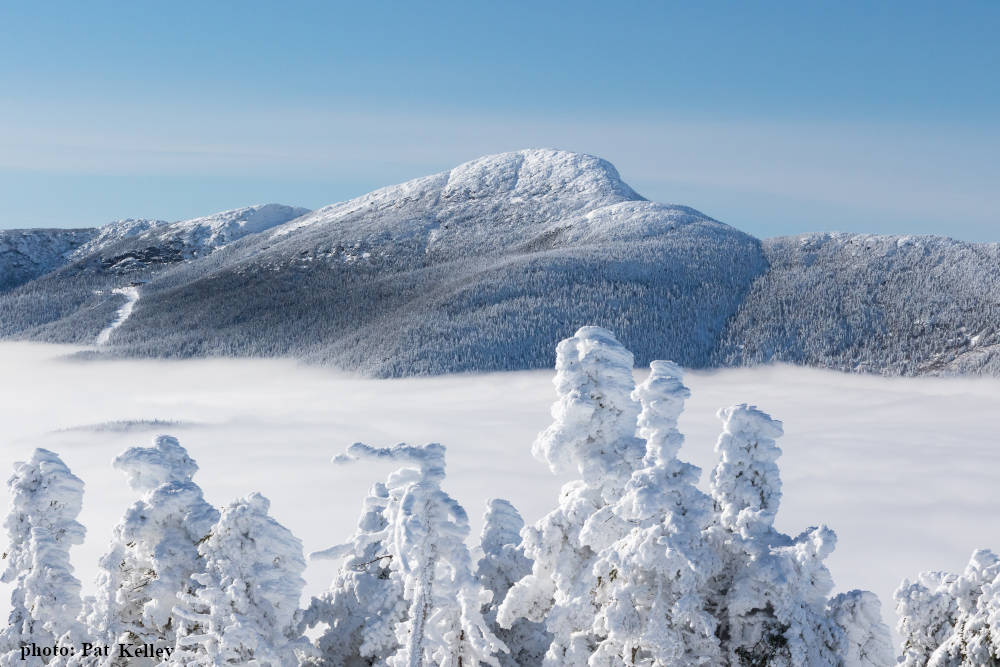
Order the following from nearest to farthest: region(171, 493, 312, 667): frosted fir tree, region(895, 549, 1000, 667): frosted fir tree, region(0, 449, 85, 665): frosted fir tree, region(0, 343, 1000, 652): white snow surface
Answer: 1. region(895, 549, 1000, 667): frosted fir tree
2. region(171, 493, 312, 667): frosted fir tree
3. region(0, 449, 85, 665): frosted fir tree
4. region(0, 343, 1000, 652): white snow surface

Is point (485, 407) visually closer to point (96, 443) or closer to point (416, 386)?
point (416, 386)

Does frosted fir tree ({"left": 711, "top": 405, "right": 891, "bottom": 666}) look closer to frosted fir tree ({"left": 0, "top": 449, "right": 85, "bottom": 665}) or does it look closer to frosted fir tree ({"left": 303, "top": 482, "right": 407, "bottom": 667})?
frosted fir tree ({"left": 303, "top": 482, "right": 407, "bottom": 667})

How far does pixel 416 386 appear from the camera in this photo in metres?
162

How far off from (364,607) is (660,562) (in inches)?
420

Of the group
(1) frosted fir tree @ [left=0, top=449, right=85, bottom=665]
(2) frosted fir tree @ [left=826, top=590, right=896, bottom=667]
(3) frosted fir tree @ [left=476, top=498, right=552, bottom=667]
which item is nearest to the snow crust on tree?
(2) frosted fir tree @ [left=826, top=590, right=896, bottom=667]

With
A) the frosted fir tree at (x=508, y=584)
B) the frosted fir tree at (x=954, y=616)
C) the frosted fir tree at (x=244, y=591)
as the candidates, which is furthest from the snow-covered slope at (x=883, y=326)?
the frosted fir tree at (x=244, y=591)

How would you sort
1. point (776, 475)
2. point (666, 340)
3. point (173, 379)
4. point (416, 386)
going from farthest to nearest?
point (173, 379), point (666, 340), point (416, 386), point (776, 475)

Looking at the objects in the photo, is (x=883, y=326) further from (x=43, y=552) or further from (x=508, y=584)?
(x=43, y=552)

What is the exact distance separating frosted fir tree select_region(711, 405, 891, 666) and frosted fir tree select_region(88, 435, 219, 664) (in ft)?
38.5

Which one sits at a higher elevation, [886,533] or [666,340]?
[666,340]

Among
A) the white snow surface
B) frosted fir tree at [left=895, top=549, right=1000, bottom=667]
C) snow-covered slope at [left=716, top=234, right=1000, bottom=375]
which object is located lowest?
the white snow surface

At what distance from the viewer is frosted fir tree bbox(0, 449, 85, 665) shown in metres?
23.3

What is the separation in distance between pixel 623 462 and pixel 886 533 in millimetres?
76081

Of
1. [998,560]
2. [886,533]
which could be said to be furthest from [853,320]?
[998,560]
